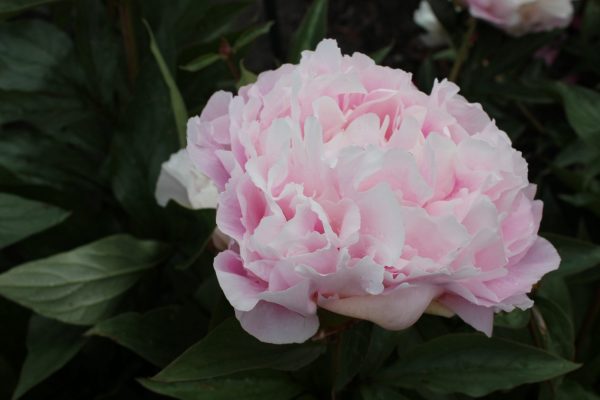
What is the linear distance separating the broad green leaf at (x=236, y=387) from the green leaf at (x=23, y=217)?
211mm

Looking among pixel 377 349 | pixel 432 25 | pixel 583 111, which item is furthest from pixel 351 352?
pixel 432 25

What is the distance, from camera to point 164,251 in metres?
0.73

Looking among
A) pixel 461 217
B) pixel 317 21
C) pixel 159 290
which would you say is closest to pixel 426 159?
pixel 461 217

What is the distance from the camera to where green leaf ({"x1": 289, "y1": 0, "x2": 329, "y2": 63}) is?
73cm

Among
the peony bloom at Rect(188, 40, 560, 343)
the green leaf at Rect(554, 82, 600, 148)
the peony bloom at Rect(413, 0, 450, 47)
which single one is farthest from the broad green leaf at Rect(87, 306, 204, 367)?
the peony bloom at Rect(413, 0, 450, 47)

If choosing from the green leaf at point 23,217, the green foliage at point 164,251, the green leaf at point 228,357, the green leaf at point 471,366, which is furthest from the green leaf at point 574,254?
the green leaf at point 23,217

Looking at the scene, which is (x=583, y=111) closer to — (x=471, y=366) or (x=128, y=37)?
(x=471, y=366)

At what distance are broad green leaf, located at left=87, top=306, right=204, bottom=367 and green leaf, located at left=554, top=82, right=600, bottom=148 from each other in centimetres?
43

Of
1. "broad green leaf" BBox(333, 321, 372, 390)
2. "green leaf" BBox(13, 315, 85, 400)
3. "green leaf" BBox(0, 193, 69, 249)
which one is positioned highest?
"broad green leaf" BBox(333, 321, 372, 390)

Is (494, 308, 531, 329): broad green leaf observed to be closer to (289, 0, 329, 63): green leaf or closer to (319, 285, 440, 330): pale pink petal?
(319, 285, 440, 330): pale pink petal

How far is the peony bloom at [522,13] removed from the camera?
837 millimetres

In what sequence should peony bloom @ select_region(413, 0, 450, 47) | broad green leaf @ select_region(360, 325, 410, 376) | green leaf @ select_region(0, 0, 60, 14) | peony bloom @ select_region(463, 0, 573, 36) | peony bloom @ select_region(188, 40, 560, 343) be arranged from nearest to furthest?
peony bloom @ select_region(188, 40, 560, 343) < broad green leaf @ select_region(360, 325, 410, 376) < green leaf @ select_region(0, 0, 60, 14) < peony bloom @ select_region(463, 0, 573, 36) < peony bloom @ select_region(413, 0, 450, 47)

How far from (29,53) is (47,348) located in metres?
0.33

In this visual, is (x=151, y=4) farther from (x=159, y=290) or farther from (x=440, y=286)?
(x=440, y=286)
